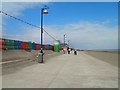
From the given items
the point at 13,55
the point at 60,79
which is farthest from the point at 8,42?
the point at 60,79

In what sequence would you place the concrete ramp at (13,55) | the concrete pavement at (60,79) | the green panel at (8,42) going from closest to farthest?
the concrete pavement at (60,79), the concrete ramp at (13,55), the green panel at (8,42)

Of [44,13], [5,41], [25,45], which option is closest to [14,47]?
[5,41]

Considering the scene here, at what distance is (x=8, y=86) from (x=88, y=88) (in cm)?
324

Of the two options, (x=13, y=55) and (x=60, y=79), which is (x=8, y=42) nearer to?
(x=13, y=55)

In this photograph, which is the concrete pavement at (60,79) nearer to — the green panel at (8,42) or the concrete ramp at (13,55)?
the concrete ramp at (13,55)

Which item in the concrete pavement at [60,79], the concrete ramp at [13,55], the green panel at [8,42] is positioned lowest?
the concrete pavement at [60,79]

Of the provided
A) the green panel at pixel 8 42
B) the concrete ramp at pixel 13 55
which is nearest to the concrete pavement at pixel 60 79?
the concrete ramp at pixel 13 55

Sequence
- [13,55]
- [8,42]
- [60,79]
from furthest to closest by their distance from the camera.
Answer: [8,42]
[13,55]
[60,79]

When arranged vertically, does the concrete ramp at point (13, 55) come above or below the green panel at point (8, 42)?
below

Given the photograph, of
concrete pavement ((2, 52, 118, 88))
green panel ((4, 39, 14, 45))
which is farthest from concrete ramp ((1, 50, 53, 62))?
concrete pavement ((2, 52, 118, 88))

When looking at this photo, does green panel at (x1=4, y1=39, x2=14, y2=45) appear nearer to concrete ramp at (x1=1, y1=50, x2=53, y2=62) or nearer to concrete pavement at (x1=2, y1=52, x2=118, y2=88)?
concrete ramp at (x1=1, y1=50, x2=53, y2=62)

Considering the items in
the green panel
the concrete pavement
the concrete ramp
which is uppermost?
Answer: the green panel

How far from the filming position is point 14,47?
43125mm

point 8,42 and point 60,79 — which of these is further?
point 8,42
